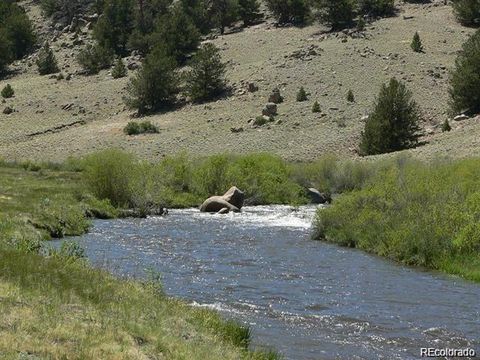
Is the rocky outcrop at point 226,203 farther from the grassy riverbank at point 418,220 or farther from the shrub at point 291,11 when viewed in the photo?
the shrub at point 291,11

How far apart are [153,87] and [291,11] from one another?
106ft

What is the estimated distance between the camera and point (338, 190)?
53812mm

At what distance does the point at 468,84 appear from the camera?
68.5 m

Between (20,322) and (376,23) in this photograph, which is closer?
(20,322)

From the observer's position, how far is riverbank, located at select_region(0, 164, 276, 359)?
33.1ft

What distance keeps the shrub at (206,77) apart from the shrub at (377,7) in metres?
29.2

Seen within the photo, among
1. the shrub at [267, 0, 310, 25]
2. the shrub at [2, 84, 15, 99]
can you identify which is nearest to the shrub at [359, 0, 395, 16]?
the shrub at [267, 0, 310, 25]

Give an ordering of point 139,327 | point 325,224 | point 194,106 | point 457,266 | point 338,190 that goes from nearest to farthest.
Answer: point 139,327
point 457,266
point 325,224
point 338,190
point 194,106

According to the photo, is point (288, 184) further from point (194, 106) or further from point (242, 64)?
point (242, 64)

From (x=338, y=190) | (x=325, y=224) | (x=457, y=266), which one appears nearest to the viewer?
(x=457, y=266)

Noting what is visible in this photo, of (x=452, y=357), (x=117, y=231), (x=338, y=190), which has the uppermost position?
(x=452, y=357)

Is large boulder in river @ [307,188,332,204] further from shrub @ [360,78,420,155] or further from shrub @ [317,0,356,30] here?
shrub @ [317,0,356,30]

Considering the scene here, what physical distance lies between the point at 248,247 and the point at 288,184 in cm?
2297

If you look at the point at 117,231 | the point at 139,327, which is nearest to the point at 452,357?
the point at 139,327
